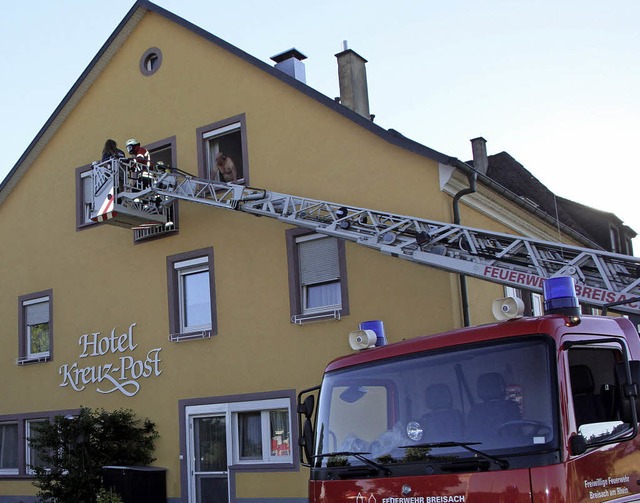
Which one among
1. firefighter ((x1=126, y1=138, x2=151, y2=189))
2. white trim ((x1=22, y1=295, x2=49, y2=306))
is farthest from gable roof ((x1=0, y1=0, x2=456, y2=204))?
white trim ((x1=22, y1=295, x2=49, y2=306))

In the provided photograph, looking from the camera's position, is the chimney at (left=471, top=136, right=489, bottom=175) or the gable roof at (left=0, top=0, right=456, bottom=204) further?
the chimney at (left=471, top=136, right=489, bottom=175)

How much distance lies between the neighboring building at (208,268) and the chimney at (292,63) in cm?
4

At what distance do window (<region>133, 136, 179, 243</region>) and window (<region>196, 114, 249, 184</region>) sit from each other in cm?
71

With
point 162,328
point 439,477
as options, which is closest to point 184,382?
point 162,328

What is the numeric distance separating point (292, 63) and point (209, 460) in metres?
7.65

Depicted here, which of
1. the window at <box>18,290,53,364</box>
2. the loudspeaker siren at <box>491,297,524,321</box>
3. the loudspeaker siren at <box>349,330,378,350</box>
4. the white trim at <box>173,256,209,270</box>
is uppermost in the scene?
the white trim at <box>173,256,209,270</box>

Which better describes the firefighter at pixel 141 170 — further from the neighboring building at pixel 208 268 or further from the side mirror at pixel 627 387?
the side mirror at pixel 627 387

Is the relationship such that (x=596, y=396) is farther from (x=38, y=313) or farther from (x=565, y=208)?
(x=565, y=208)

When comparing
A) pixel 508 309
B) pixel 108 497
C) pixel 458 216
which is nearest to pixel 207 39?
pixel 458 216

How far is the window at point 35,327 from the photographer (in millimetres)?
16438

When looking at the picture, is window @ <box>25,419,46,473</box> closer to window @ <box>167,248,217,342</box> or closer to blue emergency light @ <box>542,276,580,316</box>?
window @ <box>167,248,217,342</box>

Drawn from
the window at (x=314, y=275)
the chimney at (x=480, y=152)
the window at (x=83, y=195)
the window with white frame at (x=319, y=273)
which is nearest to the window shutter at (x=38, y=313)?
the window at (x=83, y=195)

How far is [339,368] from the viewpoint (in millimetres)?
6559

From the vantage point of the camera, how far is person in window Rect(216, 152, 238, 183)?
1426 centimetres
